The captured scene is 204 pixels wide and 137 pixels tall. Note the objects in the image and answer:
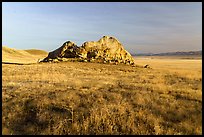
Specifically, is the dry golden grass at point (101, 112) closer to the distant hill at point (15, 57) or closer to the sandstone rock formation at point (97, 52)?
the sandstone rock formation at point (97, 52)

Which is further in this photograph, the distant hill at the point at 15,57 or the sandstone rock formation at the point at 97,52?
the distant hill at the point at 15,57

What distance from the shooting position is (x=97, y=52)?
39688mm

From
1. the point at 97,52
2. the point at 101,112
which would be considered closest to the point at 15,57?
the point at 97,52

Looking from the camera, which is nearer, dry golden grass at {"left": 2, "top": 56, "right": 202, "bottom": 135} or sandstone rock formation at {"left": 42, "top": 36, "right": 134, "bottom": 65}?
dry golden grass at {"left": 2, "top": 56, "right": 202, "bottom": 135}

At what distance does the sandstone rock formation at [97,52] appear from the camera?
38719mm

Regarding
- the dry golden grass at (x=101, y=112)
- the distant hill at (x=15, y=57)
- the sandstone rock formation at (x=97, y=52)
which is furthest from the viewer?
the distant hill at (x=15, y=57)

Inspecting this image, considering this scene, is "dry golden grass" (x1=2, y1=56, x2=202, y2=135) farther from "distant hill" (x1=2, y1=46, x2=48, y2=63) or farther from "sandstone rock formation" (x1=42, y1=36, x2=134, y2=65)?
"distant hill" (x1=2, y1=46, x2=48, y2=63)

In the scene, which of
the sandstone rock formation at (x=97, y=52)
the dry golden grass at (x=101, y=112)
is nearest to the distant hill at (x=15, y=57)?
the sandstone rock formation at (x=97, y=52)

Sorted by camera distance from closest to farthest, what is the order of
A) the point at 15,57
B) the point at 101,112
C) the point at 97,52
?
the point at 101,112 < the point at 97,52 < the point at 15,57

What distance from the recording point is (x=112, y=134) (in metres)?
9.27

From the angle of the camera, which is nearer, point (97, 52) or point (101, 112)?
point (101, 112)

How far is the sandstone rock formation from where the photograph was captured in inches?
1524

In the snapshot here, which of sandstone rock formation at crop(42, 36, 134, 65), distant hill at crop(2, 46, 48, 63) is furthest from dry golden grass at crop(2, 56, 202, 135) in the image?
distant hill at crop(2, 46, 48, 63)

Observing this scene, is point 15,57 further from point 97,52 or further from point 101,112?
point 101,112
